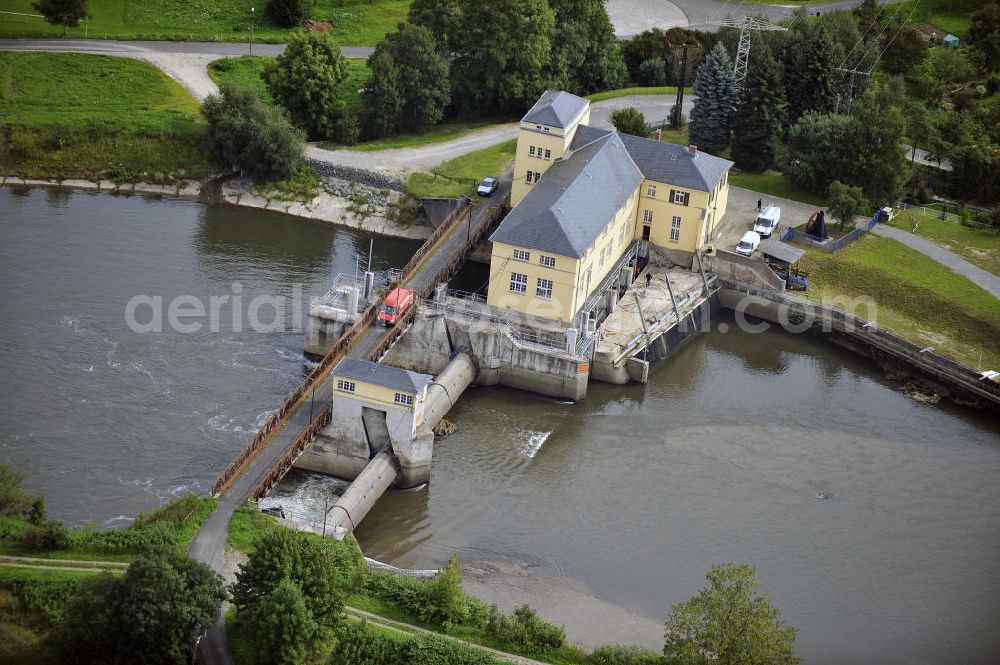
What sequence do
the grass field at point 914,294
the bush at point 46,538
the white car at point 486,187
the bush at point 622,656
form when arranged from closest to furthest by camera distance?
the bush at point 622,656
the bush at point 46,538
the grass field at point 914,294
the white car at point 486,187

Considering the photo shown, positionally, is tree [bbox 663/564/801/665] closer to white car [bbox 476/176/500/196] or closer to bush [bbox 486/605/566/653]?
bush [bbox 486/605/566/653]

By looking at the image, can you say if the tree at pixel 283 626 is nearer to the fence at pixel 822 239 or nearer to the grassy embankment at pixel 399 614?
the grassy embankment at pixel 399 614

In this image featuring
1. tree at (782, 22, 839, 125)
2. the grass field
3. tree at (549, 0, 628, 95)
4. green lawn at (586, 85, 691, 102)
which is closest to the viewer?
the grass field

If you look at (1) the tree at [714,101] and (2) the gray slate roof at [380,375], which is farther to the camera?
(1) the tree at [714,101]

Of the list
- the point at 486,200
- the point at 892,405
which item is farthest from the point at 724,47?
the point at 892,405

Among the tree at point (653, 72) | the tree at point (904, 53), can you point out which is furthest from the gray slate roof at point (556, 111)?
the tree at point (904, 53)

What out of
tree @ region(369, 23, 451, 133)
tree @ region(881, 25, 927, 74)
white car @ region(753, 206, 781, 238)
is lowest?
white car @ region(753, 206, 781, 238)

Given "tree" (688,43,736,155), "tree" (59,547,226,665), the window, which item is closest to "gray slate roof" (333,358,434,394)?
"tree" (59,547,226,665)

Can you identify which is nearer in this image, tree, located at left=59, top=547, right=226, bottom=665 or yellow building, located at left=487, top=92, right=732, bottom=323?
tree, located at left=59, top=547, right=226, bottom=665
